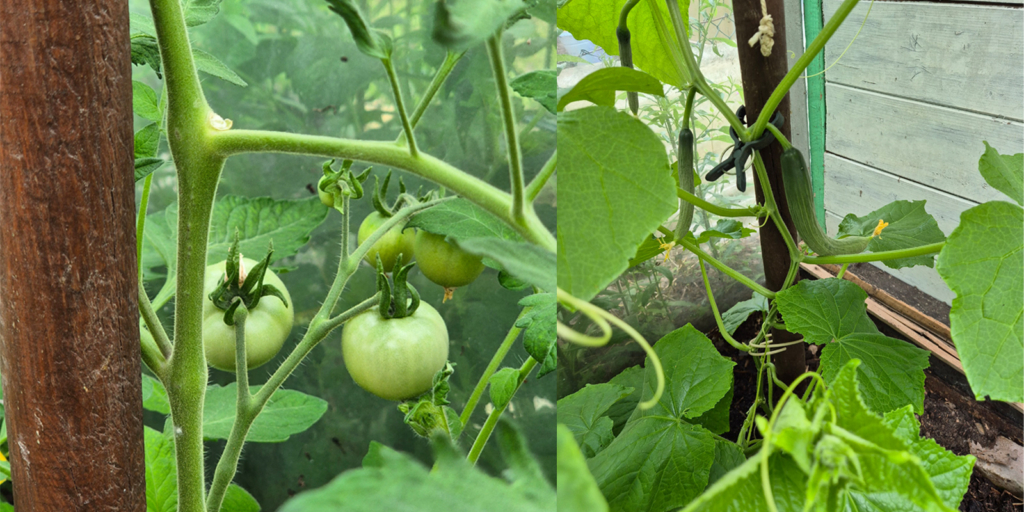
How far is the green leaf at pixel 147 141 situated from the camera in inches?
13.9

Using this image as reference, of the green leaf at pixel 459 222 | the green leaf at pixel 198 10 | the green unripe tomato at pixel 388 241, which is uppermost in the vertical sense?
the green leaf at pixel 198 10

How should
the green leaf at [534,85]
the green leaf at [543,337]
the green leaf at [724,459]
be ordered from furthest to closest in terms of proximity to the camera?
1. the green leaf at [724,459]
2. the green leaf at [543,337]
3. the green leaf at [534,85]

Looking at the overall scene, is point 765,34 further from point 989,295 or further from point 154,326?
point 154,326

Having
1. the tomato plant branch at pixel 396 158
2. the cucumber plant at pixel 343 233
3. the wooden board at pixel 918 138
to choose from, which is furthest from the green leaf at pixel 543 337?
the wooden board at pixel 918 138

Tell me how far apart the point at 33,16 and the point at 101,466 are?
17 cm

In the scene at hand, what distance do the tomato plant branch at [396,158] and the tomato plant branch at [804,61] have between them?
15cm

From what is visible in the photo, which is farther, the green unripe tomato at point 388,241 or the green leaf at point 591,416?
the green unripe tomato at point 388,241

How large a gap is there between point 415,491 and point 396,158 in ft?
0.44

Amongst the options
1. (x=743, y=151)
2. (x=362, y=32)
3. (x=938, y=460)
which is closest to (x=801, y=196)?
(x=743, y=151)

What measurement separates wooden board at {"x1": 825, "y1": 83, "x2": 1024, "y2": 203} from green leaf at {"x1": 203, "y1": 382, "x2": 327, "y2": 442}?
1.40 feet

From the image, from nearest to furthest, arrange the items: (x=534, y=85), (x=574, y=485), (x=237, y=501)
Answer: (x=574, y=485), (x=534, y=85), (x=237, y=501)

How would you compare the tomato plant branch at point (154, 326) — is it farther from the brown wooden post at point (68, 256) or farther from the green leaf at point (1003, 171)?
the green leaf at point (1003, 171)

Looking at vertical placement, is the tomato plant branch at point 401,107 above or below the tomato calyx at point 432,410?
above

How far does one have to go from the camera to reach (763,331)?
18.7 inches
